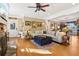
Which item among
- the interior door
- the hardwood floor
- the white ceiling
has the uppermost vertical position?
the white ceiling

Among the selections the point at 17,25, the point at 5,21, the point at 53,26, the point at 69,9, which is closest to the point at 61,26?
the point at 53,26

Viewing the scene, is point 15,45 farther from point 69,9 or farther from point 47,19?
point 69,9

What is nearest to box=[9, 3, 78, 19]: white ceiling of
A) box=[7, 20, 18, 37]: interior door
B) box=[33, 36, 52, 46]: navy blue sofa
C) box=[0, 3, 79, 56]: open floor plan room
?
box=[0, 3, 79, 56]: open floor plan room

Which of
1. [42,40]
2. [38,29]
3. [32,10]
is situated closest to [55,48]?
[42,40]

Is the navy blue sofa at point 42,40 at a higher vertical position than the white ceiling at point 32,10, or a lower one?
lower

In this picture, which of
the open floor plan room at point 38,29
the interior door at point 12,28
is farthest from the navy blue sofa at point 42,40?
the interior door at point 12,28

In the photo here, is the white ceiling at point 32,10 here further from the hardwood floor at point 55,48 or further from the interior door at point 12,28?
the hardwood floor at point 55,48

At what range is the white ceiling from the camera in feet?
9.02

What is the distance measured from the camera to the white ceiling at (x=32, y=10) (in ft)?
9.02

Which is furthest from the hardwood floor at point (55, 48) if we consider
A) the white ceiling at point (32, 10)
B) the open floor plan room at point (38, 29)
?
the white ceiling at point (32, 10)

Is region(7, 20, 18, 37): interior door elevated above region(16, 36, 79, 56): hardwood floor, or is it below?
above

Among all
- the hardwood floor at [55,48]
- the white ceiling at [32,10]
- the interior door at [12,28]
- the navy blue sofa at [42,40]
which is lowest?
the hardwood floor at [55,48]

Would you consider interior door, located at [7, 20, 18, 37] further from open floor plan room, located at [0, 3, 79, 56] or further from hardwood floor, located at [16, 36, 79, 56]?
hardwood floor, located at [16, 36, 79, 56]

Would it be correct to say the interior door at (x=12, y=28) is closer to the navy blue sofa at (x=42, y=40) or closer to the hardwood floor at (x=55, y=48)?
the hardwood floor at (x=55, y=48)
